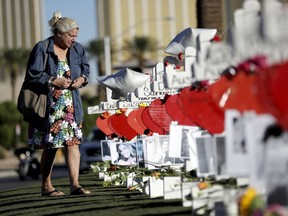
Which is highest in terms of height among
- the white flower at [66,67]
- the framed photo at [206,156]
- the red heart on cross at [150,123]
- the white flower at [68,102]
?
the white flower at [66,67]

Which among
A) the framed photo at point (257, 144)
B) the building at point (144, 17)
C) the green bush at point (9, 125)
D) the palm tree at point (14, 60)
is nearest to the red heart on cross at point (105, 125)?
the framed photo at point (257, 144)

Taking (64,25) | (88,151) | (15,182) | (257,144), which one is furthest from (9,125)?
(257,144)

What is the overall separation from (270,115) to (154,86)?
6491mm

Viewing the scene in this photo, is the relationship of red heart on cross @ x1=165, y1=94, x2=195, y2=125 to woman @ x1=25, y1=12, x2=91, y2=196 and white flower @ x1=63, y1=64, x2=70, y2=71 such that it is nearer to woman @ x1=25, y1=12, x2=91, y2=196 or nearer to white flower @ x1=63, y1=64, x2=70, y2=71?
woman @ x1=25, y1=12, x2=91, y2=196

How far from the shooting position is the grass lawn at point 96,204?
10375 millimetres

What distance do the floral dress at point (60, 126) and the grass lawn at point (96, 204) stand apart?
0.55 metres

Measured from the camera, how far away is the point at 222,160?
31.0 feet

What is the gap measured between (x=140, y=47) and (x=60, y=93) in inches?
2306

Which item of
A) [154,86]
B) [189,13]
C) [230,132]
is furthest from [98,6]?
[230,132]

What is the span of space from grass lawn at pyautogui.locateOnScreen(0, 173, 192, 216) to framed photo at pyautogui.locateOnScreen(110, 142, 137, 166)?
0.36 m

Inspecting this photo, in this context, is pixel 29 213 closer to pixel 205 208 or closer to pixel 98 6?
pixel 205 208

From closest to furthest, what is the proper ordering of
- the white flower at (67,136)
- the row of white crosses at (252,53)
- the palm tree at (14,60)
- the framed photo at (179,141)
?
the row of white crosses at (252,53) → the framed photo at (179,141) → the white flower at (67,136) → the palm tree at (14,60)

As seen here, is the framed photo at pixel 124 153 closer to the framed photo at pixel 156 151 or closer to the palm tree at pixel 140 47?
the framed photo at pixel 156 151

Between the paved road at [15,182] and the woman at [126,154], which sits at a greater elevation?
the woman at [126,154]
